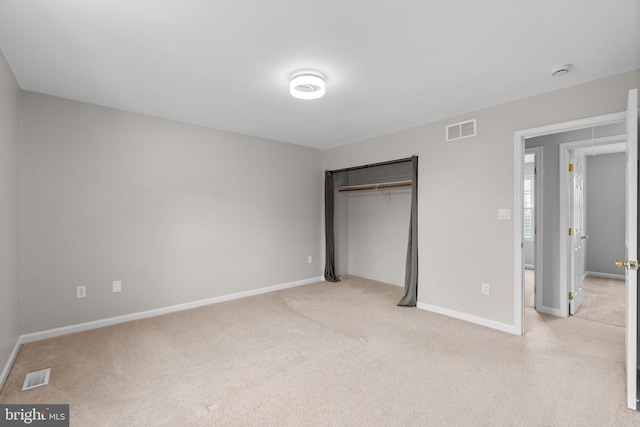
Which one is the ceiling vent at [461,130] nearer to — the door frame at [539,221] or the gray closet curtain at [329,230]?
the door frame at [539,221]

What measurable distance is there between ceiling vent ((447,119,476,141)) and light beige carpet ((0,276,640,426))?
7.19 feet

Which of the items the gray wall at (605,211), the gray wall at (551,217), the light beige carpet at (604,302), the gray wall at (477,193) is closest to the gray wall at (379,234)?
the gray wall at (477,193)

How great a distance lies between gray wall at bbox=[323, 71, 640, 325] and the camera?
2.85 meters

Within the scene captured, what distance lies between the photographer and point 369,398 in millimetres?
2021

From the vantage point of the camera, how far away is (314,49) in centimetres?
222

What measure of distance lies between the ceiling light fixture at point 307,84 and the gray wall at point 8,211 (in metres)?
2.20

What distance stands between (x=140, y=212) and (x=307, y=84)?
2552mm

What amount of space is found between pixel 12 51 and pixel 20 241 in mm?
1728

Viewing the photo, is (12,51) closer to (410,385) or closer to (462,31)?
(462,31)

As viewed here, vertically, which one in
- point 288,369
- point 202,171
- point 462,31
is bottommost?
point 288,369

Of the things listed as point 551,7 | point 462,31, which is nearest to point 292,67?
point 462,31

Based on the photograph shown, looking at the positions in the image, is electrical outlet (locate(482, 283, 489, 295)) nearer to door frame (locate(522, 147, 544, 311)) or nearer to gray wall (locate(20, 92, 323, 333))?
door frame (locate(522, 147, 544, 311))

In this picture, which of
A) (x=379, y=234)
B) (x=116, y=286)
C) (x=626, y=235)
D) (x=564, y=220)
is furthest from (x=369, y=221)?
(x=116, y=286)

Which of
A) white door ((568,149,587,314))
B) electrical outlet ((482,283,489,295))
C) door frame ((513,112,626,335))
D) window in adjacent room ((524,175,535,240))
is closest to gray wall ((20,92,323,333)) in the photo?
electrical outlet ((482,283,489,295))
